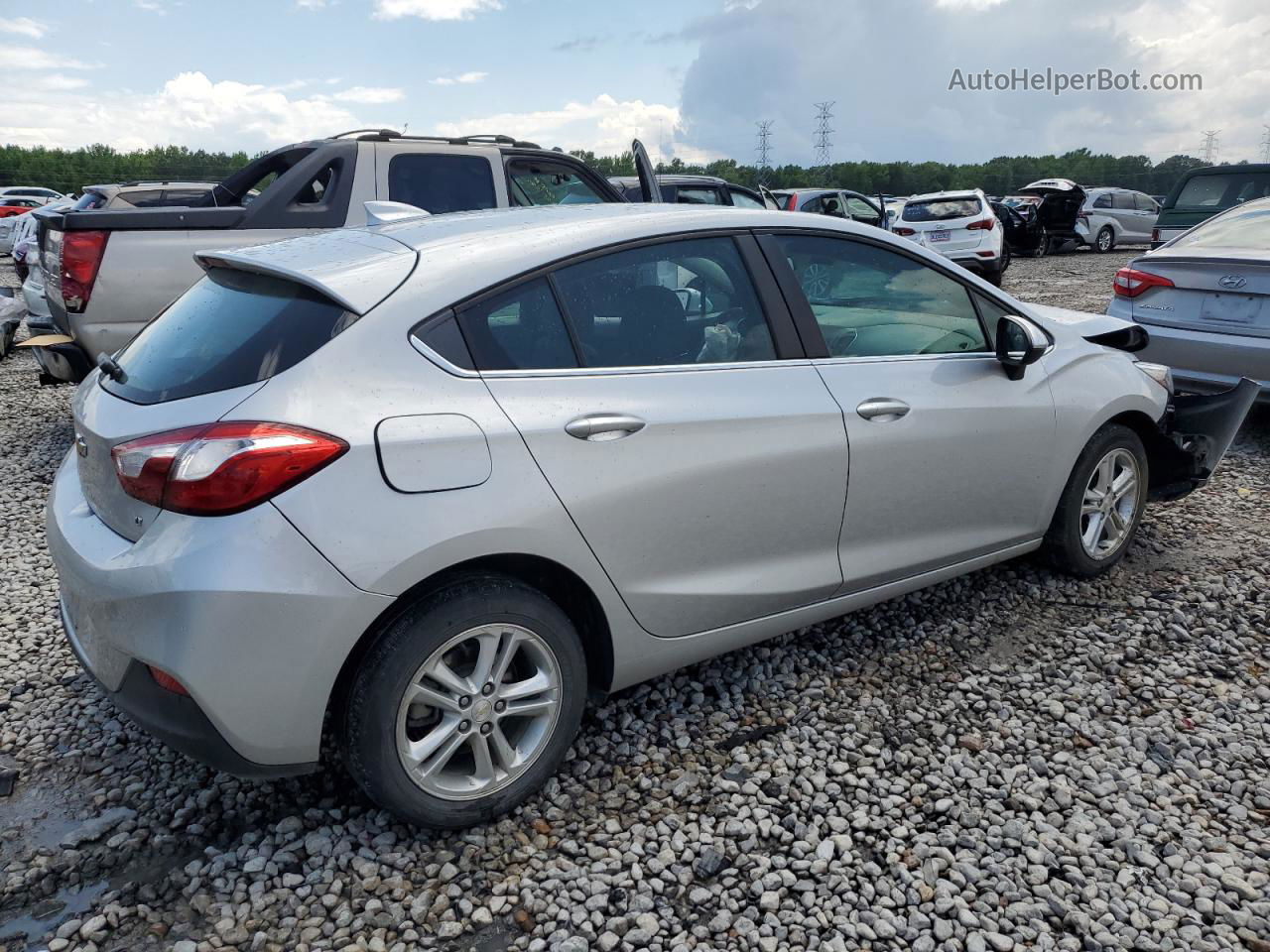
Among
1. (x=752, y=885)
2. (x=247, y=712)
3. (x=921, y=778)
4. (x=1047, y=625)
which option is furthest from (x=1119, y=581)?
(x=247, y=712)

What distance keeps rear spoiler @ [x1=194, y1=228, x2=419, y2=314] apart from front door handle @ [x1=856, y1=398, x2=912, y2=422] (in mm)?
1514

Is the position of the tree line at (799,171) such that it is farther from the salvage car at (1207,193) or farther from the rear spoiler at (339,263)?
the rear spoiler at (339,263)

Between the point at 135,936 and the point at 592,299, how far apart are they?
200cm

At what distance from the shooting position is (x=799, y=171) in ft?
196

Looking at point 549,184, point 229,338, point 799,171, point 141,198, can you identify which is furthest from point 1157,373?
point 799,171

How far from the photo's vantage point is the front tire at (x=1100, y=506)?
13.5 feet

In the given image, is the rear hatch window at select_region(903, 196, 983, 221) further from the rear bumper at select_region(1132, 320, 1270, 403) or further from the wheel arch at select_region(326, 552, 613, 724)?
the wheel arch at select_region(326, 552, 613, 724)

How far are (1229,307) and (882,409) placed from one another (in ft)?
12.5

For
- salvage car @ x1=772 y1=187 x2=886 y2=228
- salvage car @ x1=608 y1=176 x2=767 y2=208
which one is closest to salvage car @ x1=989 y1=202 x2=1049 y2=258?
salvage car @ x1=772 y1=187 x2=886 y2=228

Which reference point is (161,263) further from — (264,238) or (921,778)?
(921,778)

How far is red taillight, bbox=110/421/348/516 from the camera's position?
2264 mm

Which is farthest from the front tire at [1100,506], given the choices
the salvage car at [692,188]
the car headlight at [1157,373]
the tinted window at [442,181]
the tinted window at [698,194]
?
the tinted window at [698,194]

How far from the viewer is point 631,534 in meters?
2.78

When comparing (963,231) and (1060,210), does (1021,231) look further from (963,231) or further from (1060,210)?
(963,231)
